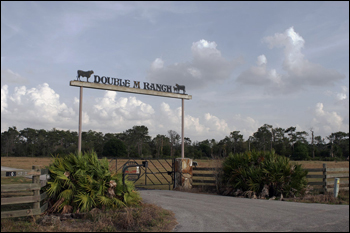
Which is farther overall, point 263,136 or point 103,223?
point 263,136

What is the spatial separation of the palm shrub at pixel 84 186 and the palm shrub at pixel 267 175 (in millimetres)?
5817

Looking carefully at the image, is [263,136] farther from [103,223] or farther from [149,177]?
[103,223]

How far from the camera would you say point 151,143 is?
3364 inches

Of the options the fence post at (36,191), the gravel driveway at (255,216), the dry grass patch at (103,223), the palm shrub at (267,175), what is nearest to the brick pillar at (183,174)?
the palm shrub at (267,175)

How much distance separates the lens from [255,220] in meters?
8.42

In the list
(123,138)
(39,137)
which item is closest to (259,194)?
(123,138)

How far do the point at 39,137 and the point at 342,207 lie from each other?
9257 cm

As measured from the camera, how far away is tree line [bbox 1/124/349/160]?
252 feet

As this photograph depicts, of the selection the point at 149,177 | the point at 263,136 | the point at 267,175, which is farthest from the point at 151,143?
the point at 267,175

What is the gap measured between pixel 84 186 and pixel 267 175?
25.7 feet

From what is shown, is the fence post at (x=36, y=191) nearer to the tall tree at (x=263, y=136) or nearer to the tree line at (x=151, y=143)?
the tree line at (x=151, y=143)

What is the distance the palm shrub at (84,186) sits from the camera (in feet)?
28.8

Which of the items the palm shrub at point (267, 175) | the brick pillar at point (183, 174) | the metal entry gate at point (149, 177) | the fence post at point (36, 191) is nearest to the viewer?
the fence post at point (36, 191)

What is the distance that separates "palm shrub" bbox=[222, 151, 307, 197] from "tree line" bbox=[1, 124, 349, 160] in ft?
191
